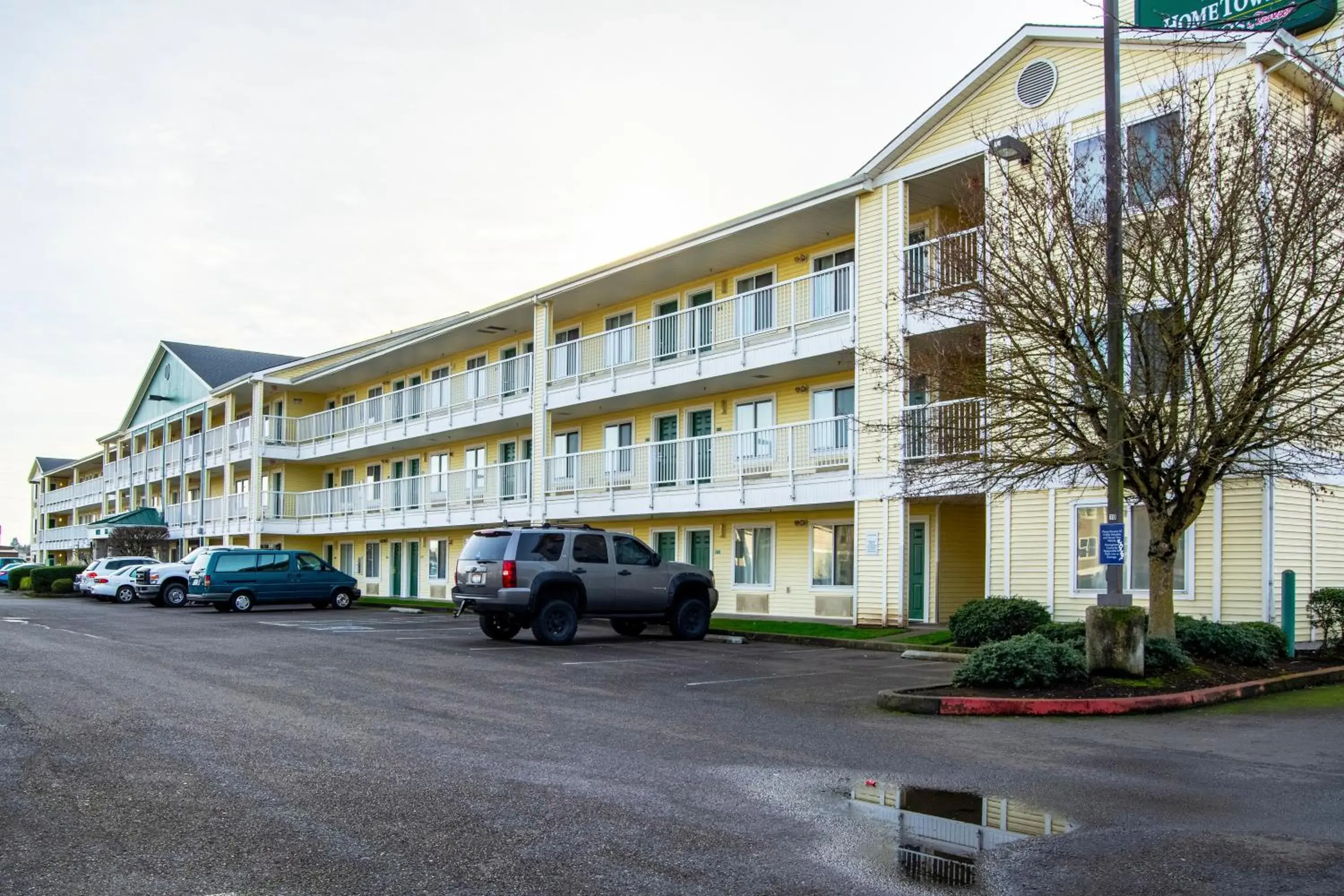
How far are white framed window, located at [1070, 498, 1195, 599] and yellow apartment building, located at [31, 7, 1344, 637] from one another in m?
0.05

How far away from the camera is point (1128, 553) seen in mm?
19109

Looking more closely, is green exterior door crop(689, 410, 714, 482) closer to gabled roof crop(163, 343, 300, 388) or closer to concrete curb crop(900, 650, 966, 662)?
concrete curb crop(900, 650, 966, 662)

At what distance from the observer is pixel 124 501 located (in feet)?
240

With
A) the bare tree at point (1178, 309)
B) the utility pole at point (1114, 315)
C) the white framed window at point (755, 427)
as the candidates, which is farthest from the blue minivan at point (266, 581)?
the utility pole at point (1114, 315)

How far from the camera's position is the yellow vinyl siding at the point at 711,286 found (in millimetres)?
→ 27266

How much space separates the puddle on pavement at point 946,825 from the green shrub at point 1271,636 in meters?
9.38

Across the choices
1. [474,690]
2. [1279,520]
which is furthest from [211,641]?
[1279,520]

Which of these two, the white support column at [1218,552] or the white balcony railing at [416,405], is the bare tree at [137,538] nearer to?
the white balcony railing at [416,405]

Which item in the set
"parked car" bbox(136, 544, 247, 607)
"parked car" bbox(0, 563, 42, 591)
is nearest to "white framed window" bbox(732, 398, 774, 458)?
"parked car" bbox(136, 544, 247, 607)

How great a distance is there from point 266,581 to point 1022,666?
89.5 feet

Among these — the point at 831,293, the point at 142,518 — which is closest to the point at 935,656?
the point at 831,293

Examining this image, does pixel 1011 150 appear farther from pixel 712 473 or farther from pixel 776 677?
pixel 712 473

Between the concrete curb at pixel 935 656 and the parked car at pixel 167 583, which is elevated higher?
the concrete curb at pixel 935 656

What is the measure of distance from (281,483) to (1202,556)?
134ft
